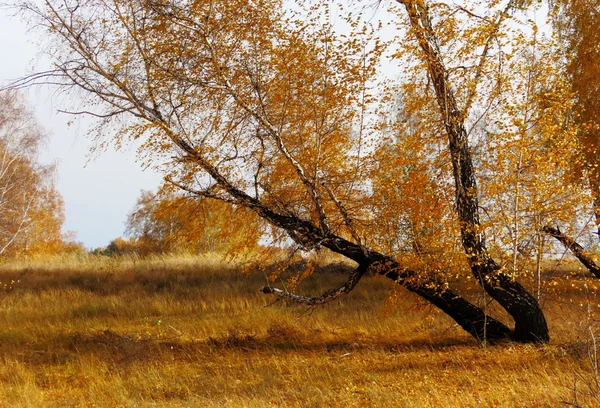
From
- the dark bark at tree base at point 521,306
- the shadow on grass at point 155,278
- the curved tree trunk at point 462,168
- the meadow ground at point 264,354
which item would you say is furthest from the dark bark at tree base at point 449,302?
the shadow on grass at point 155,278

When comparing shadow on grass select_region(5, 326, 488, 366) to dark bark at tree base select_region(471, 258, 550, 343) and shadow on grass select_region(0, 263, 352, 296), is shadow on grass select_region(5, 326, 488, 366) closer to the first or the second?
dark bark at tree base select_region(471, 258, 550, 343)

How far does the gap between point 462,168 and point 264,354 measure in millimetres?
4392

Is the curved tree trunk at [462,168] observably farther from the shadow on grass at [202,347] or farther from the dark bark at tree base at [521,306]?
the shadow on grass at [202,347]

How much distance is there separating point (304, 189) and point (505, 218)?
3.14m

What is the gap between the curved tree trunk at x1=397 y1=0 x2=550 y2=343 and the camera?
7.89 m

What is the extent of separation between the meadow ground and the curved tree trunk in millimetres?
647

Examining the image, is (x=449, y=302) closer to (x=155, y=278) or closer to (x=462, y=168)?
(x=462, y=168)

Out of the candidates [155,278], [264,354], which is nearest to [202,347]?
[264,354]

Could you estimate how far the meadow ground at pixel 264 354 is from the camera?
6.43 m

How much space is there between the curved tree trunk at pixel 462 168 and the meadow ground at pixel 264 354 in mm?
647

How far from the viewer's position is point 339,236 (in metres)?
9.15

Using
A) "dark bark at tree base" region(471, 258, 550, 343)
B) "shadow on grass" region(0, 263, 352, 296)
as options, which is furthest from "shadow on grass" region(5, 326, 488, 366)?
"shadow on grass" region(0, 263, 352, 296)

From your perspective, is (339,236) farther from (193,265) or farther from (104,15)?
(193,265)

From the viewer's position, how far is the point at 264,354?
897 centimetres
